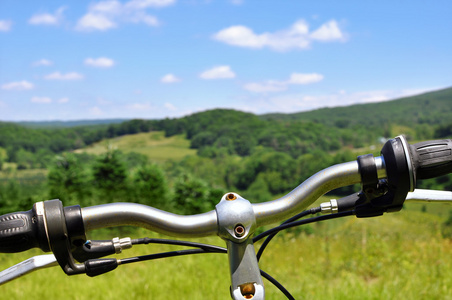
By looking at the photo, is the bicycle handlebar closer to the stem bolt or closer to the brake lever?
the stem bolt

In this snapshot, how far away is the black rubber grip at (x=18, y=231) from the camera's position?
0.80 metres

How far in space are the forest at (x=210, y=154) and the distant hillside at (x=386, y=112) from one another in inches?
13.2

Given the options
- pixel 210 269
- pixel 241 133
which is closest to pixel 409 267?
pixel 210 269

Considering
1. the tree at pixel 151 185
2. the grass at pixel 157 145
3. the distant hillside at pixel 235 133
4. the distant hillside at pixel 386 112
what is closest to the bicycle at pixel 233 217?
the tree at pixel 151 185

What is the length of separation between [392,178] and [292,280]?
3500 millimetres

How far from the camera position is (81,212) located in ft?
2.76

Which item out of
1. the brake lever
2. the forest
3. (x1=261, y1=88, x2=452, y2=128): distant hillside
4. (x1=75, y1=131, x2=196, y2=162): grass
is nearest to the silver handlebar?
the brake lever

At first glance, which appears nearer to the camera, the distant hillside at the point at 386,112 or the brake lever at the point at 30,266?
the brake lever at the point at 30,266

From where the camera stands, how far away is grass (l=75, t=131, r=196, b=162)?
8519 cm

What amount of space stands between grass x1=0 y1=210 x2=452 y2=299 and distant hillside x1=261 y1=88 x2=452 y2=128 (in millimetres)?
110168

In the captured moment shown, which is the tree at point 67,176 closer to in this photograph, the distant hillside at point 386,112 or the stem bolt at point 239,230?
the stem bolt at point 239,230

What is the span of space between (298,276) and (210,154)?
76.2m

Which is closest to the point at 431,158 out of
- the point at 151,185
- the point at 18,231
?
the point at 18,231

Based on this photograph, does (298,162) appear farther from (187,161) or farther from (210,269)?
(210,269)
